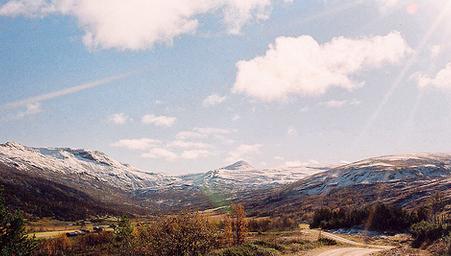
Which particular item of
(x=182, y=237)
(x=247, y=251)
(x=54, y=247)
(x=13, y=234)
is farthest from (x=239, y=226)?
(x=54, y=247)

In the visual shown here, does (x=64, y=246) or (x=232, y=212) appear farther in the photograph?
(x=64, y=246)

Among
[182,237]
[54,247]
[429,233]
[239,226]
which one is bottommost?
[54,247]

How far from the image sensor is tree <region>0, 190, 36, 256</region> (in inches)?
1745

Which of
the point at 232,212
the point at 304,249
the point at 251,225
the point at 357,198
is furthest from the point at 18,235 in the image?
the point at 357,198

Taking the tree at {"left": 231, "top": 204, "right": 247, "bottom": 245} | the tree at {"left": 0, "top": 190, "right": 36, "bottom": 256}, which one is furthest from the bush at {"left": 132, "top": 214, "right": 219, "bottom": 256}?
the tree at {"left": 231, "top": 204, "right": 247, "bottom": 245}

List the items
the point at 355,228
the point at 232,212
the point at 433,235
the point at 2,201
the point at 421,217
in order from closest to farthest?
the point at 2,201, the point at 433,235, the point at 421,217, the point at 355,228, the point at 232,212

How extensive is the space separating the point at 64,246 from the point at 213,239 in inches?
4080

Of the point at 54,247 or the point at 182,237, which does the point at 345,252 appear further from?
the point at 54,247

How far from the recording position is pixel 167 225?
205 feet

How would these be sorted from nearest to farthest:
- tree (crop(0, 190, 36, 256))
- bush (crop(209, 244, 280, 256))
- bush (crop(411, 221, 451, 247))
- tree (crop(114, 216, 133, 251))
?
tree (crop(0, 190, 36, 256))
bush (crop(209, 244, 280, 256))
bush (crop(411, 221, 451, 247))
tree (crop(114, 216, 133, 251))

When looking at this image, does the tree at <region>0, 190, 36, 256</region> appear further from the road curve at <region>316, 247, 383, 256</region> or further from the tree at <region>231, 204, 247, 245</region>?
the tree at <region>231, 204, 247, 245</region>

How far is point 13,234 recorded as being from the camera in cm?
4572

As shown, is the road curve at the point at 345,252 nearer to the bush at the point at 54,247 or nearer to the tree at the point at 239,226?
the tree at the point at 239,226

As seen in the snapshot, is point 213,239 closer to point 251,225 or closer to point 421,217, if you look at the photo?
point 421,217
